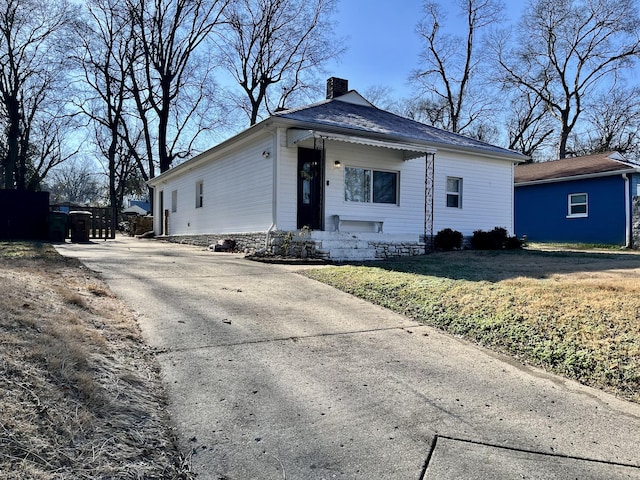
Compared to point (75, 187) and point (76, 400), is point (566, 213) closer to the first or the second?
point (76, 400)

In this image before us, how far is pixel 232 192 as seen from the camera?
13547 millimetres

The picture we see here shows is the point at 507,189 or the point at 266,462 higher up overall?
the point at 507,189

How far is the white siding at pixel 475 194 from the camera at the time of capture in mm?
13703

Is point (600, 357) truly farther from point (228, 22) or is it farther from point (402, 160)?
point (228, 22)

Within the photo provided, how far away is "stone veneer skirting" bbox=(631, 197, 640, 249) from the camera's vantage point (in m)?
14.6

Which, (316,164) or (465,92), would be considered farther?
(465,92)

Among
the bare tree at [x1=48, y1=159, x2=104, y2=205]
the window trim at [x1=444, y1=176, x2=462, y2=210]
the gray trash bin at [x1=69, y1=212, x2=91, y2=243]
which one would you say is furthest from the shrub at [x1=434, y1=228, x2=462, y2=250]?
the bare tree at [x1=48, y1=159, x2=104, y2=205]

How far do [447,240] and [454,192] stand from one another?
2007 millimetres

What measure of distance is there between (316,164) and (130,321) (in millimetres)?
7863

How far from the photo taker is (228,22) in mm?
26812

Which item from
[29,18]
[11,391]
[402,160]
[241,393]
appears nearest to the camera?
[11,391]

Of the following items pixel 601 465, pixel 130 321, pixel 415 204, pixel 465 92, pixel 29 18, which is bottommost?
pixel 601 465

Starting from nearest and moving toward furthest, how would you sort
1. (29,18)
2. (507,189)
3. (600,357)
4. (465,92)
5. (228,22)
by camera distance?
(600,357) < (507,189) < (29,18) < (228,22) < (465,92)

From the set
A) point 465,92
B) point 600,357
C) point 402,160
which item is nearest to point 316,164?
point 402,160
